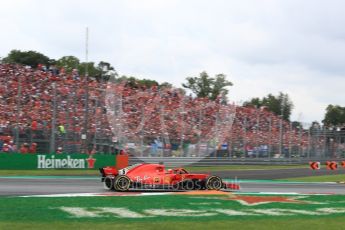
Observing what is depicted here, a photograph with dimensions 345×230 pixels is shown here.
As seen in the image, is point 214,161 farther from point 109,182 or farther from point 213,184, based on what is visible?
point 109,182

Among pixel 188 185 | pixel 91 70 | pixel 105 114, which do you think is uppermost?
pixel 91 70

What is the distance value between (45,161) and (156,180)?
41.0 feet

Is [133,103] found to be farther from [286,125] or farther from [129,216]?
[129,216]

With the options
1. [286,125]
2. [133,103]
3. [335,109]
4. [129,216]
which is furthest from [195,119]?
[335,109]

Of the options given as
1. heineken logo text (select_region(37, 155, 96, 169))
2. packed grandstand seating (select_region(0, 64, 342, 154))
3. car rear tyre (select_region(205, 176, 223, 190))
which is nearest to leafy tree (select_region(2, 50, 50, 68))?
packed grandstand seating (select_region(0, 64, 342, 154))

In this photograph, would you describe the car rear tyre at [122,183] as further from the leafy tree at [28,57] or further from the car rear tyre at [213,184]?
the leafy tree at [28,57]

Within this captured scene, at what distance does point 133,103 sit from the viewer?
3136cm

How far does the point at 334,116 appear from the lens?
83.2 metres

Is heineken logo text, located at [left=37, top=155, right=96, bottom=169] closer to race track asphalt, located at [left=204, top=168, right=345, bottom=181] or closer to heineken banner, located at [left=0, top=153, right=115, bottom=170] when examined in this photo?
heineken banner, located at [left=0, top=153, right=115, bottom=170]

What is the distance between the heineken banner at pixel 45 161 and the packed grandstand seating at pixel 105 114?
46cm

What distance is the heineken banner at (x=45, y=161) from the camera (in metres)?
28.1

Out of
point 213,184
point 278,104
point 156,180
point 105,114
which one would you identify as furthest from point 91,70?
point 213,184

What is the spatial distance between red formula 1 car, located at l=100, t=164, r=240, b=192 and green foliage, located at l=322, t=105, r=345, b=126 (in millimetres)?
67603

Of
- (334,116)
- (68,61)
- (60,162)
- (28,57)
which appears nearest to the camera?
(60,162)
